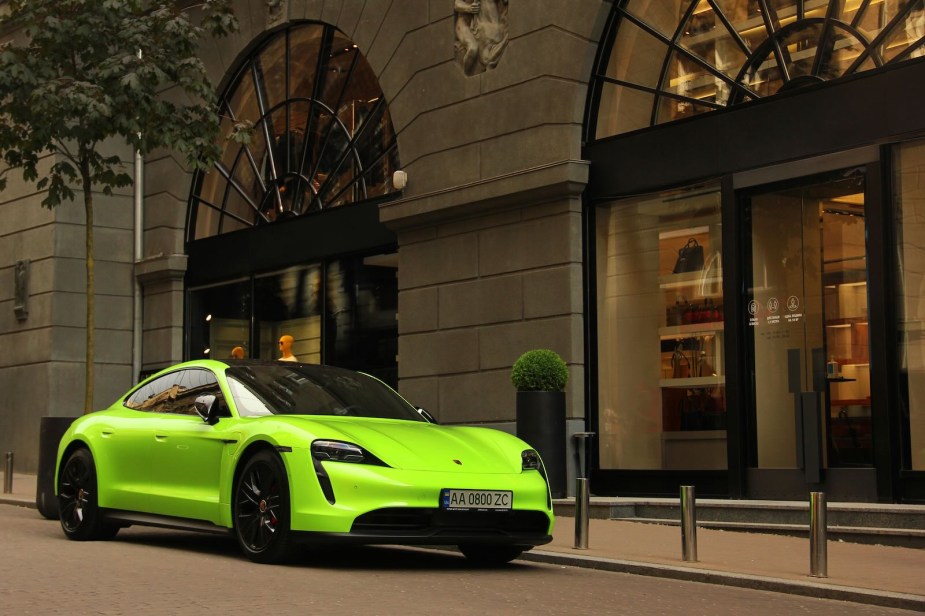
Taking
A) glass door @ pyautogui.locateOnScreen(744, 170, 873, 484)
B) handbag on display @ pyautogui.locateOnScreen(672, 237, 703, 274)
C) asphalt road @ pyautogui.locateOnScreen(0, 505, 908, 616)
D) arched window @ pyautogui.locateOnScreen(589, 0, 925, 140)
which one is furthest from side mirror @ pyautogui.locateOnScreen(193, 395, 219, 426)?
arched window @ pyautogui.locateOnScreen(589, 0, 925, 140)

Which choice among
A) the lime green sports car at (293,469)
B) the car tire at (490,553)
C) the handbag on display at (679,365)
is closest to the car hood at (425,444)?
the lime green sports car at (293,469)

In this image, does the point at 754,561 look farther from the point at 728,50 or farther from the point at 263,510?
the point at 728,50

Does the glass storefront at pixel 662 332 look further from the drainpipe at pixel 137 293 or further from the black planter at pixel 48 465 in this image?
the drainpipe at pixel 137 293

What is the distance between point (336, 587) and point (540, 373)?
636cm

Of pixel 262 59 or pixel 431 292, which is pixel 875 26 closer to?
pixel 431 292

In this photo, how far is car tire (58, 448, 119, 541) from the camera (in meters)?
10.9

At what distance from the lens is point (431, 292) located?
17.4 meters

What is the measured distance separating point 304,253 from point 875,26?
9600 millimetres

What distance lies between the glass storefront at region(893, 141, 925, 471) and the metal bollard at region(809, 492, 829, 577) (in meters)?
3.60

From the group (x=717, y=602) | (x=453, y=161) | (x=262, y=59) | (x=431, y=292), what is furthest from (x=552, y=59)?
(x=717, y=602)

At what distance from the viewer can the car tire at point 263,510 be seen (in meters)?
8.78

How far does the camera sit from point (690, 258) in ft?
48.6

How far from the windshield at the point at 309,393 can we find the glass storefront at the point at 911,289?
479 centimetres

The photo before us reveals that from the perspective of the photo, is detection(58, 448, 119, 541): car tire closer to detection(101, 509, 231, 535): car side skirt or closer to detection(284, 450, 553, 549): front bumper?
detection(101, 509, 231, 535): car side skirt
